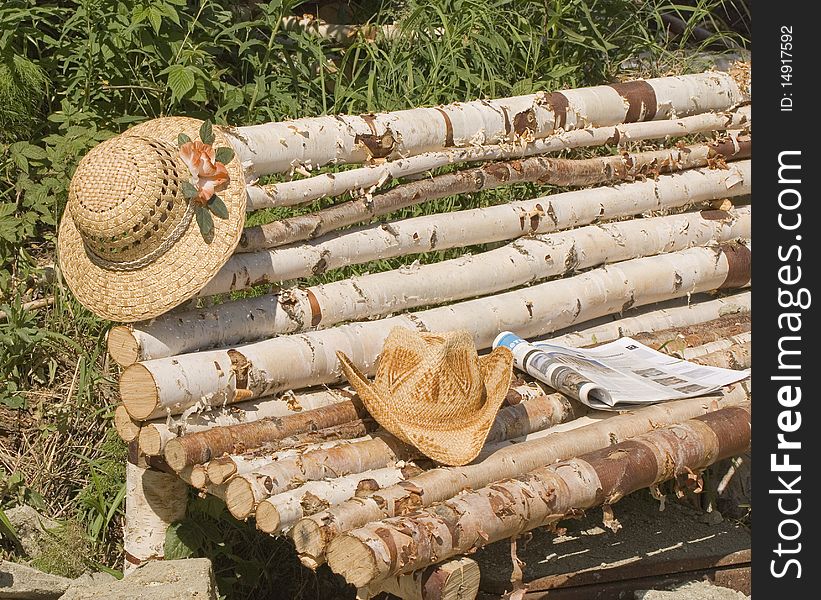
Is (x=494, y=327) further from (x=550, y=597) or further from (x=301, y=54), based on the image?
(x=301, y=54)

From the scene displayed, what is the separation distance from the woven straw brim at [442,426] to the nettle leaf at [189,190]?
67 centimetres

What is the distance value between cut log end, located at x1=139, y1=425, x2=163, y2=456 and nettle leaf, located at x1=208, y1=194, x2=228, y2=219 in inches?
25.9

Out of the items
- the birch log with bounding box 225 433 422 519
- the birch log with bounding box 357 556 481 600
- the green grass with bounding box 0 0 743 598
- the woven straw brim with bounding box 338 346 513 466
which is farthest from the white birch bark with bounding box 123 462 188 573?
the birch log with bounding box 357 556 481 600

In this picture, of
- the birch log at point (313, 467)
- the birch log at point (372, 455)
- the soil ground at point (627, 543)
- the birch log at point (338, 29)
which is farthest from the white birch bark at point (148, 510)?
the birch log at point (338, 29)

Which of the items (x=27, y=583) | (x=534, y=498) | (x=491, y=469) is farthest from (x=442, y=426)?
(x=27, y=583)

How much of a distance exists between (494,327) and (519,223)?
1.56 feet

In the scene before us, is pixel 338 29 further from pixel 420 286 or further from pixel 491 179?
pixel 420 286

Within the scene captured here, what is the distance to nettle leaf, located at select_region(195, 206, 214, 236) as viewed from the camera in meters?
3.38

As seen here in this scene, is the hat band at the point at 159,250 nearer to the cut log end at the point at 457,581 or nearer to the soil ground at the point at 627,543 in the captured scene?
the cut log end at the point at 457,581

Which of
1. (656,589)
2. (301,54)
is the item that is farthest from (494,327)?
(301,54)

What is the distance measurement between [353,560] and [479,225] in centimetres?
175

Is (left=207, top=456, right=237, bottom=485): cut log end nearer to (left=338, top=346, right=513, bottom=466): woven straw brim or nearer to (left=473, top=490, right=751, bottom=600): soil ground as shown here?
(left=338, top=346, right=513, bottom=466): woven straw brim

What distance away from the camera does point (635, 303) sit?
4.68 metres

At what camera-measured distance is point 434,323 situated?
4.00 meters
